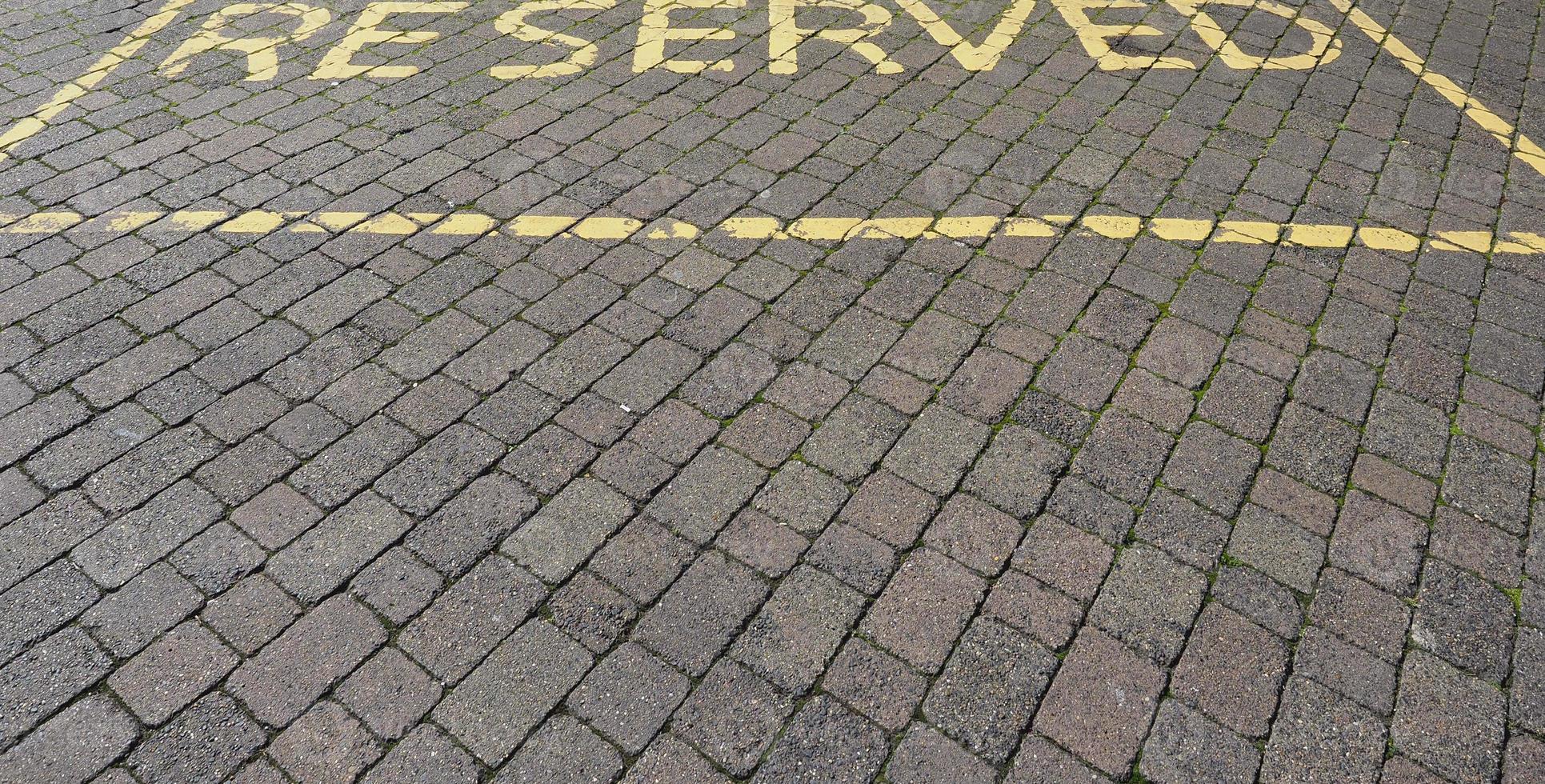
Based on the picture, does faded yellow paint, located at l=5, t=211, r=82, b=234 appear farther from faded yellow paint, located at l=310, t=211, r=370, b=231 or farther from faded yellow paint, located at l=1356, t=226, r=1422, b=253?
faded yellow paint, located at l=1356, t=226, r=1422, b=253

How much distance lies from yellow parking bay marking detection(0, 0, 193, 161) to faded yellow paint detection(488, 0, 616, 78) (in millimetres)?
2261

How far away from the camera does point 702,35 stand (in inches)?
272

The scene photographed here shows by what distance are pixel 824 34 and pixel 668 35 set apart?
103 cm

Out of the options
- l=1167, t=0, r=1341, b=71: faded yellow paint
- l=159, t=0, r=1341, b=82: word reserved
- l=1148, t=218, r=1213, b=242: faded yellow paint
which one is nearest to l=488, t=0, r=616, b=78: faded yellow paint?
l=159, t=0, r=1341, b=82: word reserved

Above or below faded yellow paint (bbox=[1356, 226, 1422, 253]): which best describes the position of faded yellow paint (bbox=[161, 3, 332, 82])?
above

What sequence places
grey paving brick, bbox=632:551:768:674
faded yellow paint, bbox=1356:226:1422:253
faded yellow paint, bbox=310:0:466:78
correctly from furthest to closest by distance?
faded yellow paint, bbox=310:0:466:78
faded yellow paint, bbox=1356:226:1422:253
grey paving brick, bbox=632:551:768:674

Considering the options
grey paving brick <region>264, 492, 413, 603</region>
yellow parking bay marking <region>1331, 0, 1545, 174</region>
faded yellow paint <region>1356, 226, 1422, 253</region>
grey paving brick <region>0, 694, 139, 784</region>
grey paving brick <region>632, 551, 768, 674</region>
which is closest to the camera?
grey paving brick <region>0, 694, 139, 784</region>

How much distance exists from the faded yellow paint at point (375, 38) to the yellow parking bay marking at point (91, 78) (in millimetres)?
1266

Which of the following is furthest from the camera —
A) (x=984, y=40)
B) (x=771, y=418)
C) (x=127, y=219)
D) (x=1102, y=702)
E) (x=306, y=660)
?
(x=984, y=40)

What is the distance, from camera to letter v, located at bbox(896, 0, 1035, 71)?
659cm

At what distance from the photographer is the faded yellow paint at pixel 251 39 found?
255 inches

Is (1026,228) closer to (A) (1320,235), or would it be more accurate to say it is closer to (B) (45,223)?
(A) (1320,235)

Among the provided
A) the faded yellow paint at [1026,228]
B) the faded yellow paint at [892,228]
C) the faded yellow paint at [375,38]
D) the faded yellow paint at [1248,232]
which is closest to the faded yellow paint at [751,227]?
the faded yellow paint at [892,228]

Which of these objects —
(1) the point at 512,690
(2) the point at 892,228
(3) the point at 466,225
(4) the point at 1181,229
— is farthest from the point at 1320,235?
(1) the point at 512,690
